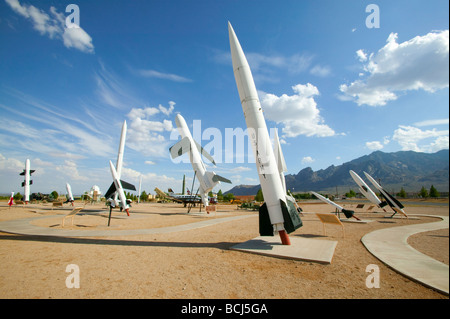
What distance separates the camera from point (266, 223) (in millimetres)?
8344

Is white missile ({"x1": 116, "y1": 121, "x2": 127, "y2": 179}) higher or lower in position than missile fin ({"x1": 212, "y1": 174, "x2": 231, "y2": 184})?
higher

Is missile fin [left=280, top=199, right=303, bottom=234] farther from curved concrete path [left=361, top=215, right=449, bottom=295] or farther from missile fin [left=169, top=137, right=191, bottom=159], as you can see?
missile fin [left=169, top=137, right=191, bottom=159]

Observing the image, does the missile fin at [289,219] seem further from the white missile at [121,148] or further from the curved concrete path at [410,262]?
the white missile at [121,148]

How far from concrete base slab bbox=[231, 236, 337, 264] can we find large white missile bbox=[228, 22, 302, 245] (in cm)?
49

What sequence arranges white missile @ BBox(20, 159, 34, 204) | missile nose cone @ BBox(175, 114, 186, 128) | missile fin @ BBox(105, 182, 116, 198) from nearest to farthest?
1. missile fin @ BBox(105, 182, 116, 198)
2. missile nose cone @ BBox(175, 114, 186, 128)
3. white missile @ BBox(20, 159, 34, 204)

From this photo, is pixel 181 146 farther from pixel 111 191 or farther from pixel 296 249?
pixel 296 249

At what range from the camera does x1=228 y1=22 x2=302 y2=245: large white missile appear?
8.00 m

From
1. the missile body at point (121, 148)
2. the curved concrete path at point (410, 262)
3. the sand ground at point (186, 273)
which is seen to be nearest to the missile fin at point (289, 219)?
the sand ground at point (186, 273)

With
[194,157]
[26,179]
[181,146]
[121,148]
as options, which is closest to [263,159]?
[194,157]

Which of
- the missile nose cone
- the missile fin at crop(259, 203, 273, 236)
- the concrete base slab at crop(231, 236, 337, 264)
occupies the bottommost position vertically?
the concrete base slab at crop(231, 236, 337, 264)

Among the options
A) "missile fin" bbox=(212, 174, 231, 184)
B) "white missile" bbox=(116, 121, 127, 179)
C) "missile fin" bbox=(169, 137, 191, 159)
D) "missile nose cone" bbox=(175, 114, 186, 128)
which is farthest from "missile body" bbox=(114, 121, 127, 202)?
"missile fin" bbox=(212, 174, 231, 184)

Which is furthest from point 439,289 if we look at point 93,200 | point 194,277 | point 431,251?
Result: point 93,200

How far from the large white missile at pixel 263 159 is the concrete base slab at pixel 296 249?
493 mm

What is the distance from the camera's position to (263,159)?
8227 mm
